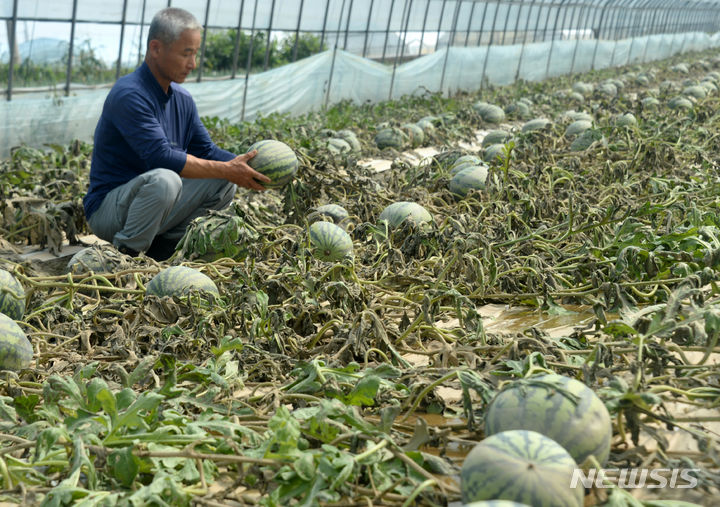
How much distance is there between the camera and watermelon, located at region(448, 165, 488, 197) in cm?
533

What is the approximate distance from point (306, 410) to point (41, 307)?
1.74 meters

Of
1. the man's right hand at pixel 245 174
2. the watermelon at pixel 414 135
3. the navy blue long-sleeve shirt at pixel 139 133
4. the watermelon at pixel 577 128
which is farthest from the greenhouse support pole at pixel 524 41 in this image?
the man's right hand at pixel 245 174

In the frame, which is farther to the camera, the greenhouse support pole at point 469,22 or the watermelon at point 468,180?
the greenhouse support pole at point 469,22

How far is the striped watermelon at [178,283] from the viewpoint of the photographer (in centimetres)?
341

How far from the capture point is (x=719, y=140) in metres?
6.87

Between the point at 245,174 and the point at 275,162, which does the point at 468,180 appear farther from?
the point at 245,174

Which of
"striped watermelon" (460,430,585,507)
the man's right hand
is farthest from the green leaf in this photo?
the man's right hand

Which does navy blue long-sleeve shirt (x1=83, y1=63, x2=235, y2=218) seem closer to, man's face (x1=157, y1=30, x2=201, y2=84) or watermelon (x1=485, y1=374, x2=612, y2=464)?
man's face (x1=157, y1=30, x2=201, y2=84)

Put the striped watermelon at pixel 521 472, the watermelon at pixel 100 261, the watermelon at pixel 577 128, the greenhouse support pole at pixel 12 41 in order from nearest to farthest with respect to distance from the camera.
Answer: the striped watermelon at pixel 521 472, the watermelon at pixel 100 261, the watermelon at pixel 577 128, the greenhouse support pole at pixel 12 41

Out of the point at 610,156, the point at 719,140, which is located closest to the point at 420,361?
the point at 610,156

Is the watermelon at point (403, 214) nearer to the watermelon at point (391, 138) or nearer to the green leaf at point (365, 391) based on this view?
the green leaf at point (365, 391)

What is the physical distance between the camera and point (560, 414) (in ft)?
6.43

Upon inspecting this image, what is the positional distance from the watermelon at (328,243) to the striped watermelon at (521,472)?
2247mm

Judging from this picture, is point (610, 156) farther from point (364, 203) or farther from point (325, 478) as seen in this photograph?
point (325, 478)
